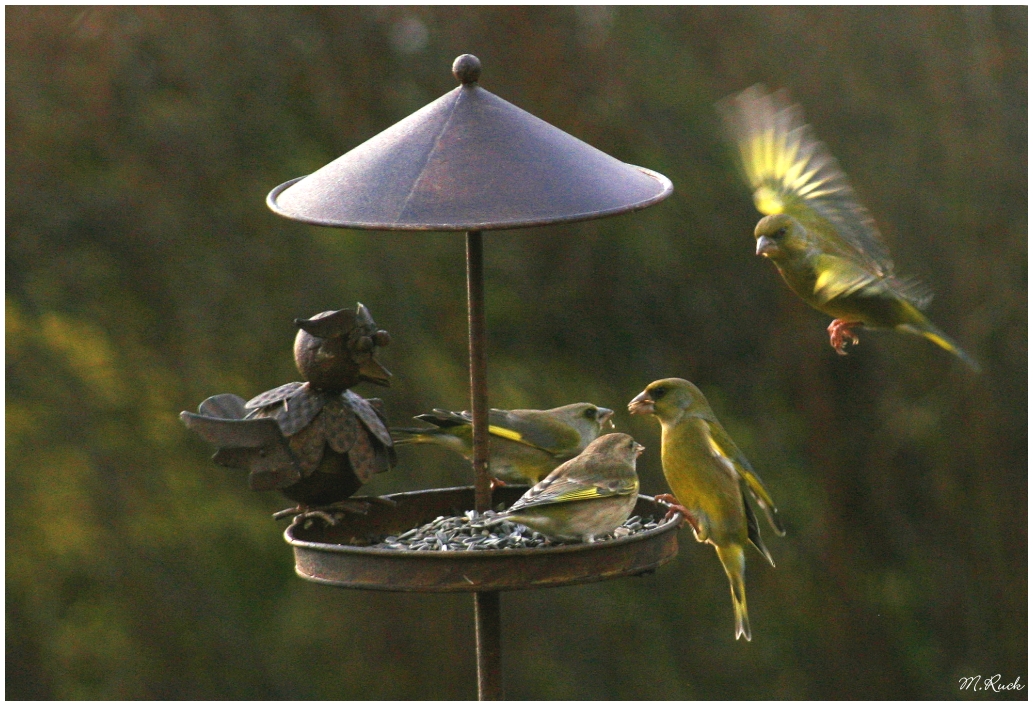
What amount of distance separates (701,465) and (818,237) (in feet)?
2.21

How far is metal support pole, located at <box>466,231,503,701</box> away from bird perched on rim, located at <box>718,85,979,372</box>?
0.69 metres

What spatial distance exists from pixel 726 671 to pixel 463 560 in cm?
433

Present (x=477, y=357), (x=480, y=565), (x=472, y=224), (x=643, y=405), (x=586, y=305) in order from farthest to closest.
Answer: (x=586, y=305) → (x=643, y=405) → (x=477, y=357) → (x=480, y=565) → (x=472, y=224)

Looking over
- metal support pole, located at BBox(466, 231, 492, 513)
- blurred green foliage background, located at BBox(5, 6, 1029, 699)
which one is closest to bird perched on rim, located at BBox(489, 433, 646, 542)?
metal support pole, located at BBox(466, 231, 492, 513)

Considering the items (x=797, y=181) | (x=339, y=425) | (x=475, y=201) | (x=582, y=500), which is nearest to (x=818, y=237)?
(x=797, y=181)

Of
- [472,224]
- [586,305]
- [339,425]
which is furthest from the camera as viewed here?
[586,305]

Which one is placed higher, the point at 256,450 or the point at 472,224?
the point at 472,224

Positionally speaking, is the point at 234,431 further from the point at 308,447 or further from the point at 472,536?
the point at 472,536

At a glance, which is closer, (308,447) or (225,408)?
(308,447)

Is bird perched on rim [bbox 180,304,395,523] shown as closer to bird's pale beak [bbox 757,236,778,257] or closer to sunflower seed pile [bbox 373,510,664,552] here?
sunflower seed pile [bbox 373,510,664,552]

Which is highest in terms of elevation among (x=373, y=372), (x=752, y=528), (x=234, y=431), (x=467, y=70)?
(x=467, y=70)

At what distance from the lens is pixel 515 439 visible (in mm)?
3787

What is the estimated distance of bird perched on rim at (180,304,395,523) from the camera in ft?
11.2

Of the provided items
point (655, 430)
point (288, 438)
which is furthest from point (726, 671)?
point (288, 438)
